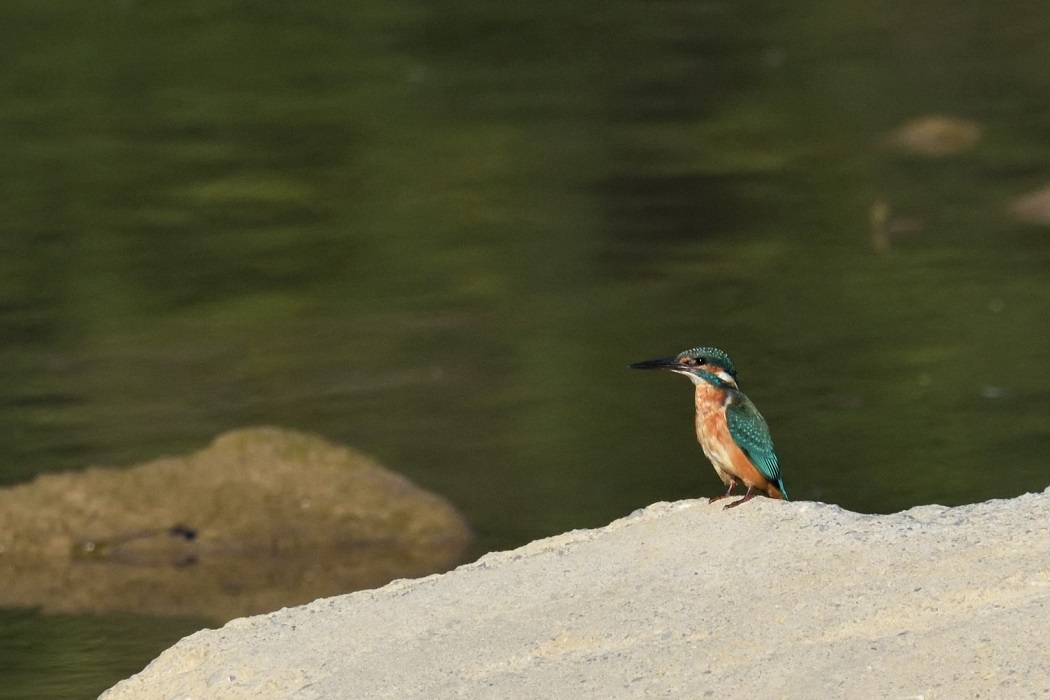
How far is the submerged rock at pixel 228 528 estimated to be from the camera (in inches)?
315

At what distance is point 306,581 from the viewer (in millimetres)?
8000

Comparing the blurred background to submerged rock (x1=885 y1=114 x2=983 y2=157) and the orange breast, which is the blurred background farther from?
Result: the orange breast

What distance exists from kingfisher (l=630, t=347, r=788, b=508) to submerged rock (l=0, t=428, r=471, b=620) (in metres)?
2.60

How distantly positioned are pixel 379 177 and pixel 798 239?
3092mm

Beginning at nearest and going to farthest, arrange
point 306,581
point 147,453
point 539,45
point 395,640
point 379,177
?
point 395,640 → point 306,581 → point 147,453 → point 379,177 → point 539,45

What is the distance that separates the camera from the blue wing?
5.34m

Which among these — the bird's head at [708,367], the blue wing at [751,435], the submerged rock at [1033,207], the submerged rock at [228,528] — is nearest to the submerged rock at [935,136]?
the submerged rock at [1033,207]

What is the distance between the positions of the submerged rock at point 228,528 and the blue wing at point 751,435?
2731 millimetres

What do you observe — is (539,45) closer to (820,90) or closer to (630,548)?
(820,90)

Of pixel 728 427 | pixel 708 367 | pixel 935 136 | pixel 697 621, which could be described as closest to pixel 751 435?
pixel 728 427

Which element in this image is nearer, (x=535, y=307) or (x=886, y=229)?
(x=535, y=307)

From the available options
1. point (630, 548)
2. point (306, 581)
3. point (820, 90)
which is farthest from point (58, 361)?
point (820, 90)

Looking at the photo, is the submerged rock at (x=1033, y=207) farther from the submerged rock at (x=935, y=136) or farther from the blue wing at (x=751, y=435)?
the blue wing at (x=751, y=435)

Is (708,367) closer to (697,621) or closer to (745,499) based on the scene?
(745,499)
